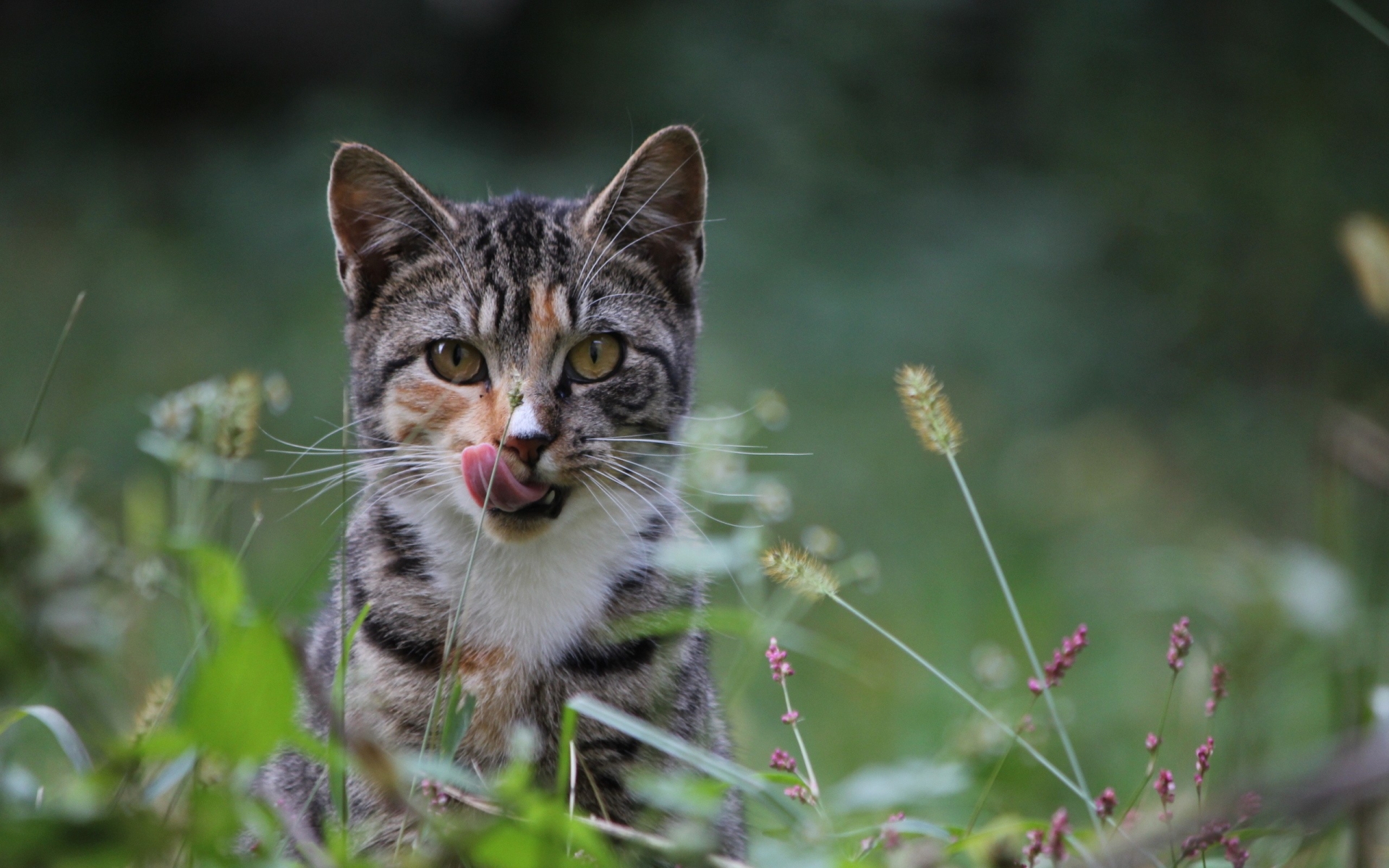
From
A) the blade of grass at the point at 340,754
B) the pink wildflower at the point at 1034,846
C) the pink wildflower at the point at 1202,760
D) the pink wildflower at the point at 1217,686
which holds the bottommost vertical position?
the blade of grass at the point at 340,754

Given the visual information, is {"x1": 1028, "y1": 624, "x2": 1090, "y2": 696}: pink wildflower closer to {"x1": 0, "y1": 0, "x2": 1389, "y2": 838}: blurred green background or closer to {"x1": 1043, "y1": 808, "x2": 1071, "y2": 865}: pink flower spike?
{"x1": 1043, "y1": 808, "x2": 1071, "y2": 865}: pink flower spike

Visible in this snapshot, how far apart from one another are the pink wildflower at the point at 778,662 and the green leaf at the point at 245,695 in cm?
83

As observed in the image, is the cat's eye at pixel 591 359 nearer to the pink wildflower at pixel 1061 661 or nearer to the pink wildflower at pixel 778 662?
the pink wildflower at pixel 778 662

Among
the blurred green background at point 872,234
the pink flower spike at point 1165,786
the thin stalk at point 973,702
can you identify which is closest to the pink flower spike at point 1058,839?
the thin stalk at point 973,702

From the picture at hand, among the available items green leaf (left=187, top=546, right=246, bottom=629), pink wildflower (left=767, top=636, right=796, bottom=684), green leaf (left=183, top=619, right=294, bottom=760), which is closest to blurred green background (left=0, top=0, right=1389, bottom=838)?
pink wildflower (left=767, top=636, right=796, bottom=684)

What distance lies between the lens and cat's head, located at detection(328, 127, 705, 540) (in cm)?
216

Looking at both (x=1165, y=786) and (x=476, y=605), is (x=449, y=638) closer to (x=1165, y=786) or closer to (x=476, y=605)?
(x=476, y=605)

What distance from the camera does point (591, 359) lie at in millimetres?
2365

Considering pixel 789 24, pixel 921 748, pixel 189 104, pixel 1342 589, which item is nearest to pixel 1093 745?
pixel 921 748

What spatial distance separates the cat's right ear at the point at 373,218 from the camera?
2.41m

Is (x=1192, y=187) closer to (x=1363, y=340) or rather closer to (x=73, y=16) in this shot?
(x=1363, y=340)

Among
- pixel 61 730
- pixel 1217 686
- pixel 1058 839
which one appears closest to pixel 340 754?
pixel 61 730

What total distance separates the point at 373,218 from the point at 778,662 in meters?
1.39

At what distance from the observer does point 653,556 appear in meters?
2.28
